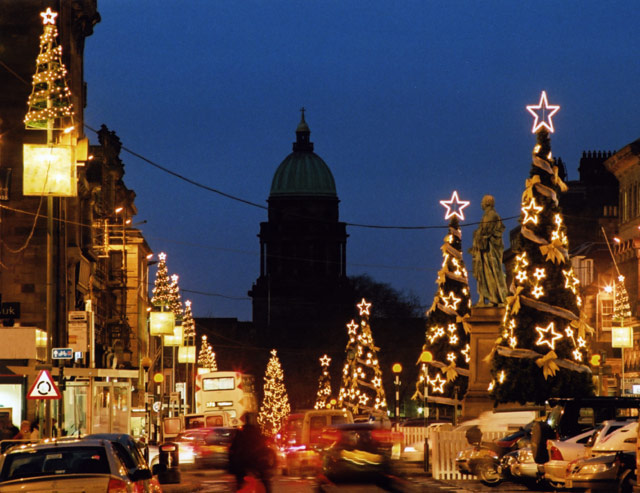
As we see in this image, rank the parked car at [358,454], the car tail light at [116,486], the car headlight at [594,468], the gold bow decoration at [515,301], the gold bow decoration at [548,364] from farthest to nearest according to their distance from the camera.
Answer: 1. the gold bow decoration at [515,301]
2. the gold bow decoration at [548,364]
3. the parked car at [358,454]
4. the car headlight at [594,468]
5. the car tail light at [116,486]

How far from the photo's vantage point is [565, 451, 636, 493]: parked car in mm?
22547

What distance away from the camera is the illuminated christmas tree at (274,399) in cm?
15288

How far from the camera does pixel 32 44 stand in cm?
5775

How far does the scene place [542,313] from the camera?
153 ft

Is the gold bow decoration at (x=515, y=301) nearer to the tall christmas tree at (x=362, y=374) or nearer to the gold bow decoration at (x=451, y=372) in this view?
the gold bow decoration at (x=451, y=372)

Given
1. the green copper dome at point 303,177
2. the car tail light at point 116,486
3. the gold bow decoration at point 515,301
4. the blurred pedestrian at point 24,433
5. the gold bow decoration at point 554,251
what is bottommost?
the car tail light at point 116,486

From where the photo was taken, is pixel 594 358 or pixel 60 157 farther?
pixel 594 358

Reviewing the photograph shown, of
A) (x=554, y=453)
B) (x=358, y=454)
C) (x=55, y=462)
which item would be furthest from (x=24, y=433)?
(x=55, y=462)

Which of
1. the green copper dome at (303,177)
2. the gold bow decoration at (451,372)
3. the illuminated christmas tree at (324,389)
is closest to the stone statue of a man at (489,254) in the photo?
the gold bow decoration at (451,372)

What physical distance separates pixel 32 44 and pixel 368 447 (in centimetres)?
3246

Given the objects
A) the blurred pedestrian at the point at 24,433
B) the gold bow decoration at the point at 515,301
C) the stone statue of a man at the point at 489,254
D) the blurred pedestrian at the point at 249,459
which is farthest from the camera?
the stone statue of a man at the point at 489,254

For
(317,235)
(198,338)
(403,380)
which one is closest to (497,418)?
(403,380)

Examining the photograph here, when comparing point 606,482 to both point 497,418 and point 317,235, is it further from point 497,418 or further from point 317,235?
point 317,235

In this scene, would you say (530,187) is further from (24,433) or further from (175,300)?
(175,300)
